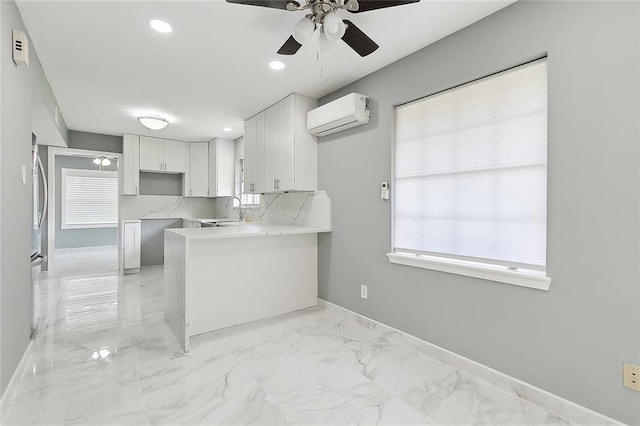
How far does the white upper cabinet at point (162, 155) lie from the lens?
5.56 metres

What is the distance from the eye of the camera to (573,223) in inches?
66.1

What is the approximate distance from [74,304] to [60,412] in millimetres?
2460

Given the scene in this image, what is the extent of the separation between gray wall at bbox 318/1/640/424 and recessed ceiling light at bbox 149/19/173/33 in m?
1.92

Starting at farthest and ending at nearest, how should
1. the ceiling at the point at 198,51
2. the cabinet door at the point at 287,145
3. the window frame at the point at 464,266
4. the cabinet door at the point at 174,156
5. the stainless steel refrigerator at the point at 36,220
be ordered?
the cabinet door at the point at 174,156, the cabinet door at the point at 287,145, the stainless steel refrigerator at the point at 36,220, the ceiling at the point at 198,51, the window frame at the point at 464,266

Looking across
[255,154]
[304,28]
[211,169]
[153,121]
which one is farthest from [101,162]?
[304,28]

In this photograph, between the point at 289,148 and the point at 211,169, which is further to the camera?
the point at 211,169

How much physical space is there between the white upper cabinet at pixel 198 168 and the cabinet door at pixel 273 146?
2634 mm

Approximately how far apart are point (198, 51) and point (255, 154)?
5.63 ft

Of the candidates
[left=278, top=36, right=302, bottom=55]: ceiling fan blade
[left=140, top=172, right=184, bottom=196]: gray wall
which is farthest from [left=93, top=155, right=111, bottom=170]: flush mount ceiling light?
[left=278, top=36, right=302, bottom=55]: ceiling fan blade

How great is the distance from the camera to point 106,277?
508 centimetres

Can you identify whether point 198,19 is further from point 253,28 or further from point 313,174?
point 313,174

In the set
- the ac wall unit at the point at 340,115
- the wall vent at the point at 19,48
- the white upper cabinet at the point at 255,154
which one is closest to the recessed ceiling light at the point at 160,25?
the wall vent at the point at 19,48

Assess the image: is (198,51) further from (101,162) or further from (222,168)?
(101,162)

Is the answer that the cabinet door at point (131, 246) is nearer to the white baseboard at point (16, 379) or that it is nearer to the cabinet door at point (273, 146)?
the white baseboard at point (16, 379)
